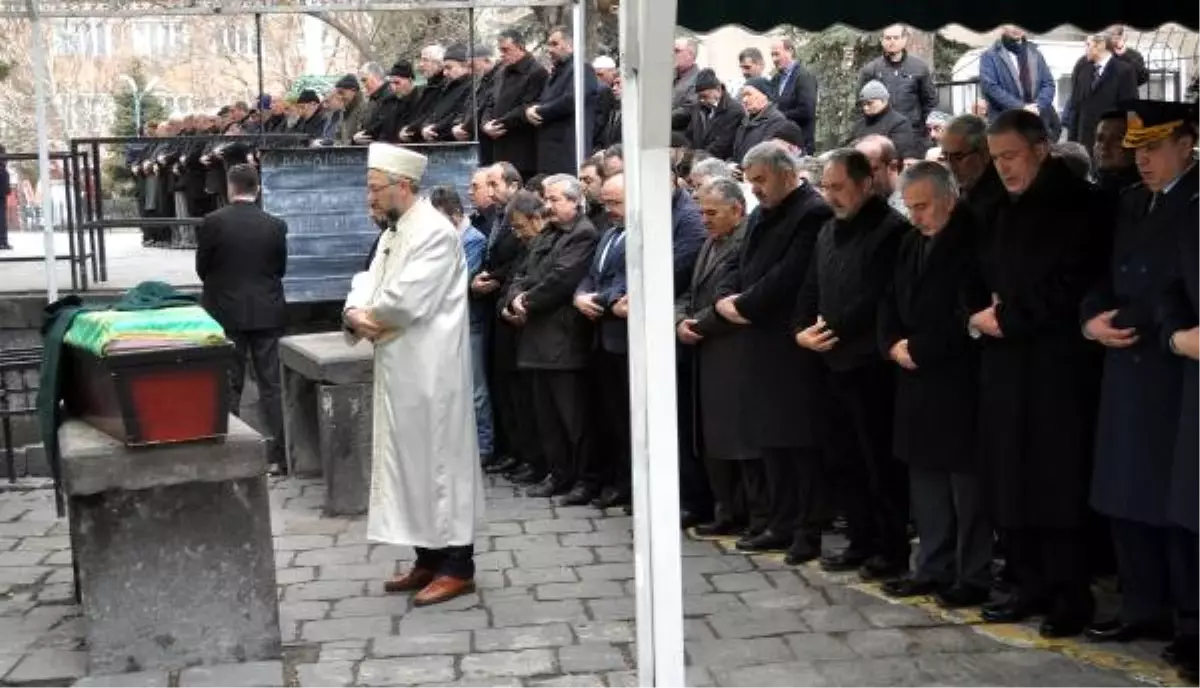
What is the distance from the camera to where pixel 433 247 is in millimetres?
6645

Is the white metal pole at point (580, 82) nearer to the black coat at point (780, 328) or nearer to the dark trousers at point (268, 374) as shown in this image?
the dark trousers at point (268, 374)

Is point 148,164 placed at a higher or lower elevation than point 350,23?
lower

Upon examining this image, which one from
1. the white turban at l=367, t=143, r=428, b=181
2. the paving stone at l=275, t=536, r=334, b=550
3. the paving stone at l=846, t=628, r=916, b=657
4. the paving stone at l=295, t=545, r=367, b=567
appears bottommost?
the paving stone at l=275, t=536, r=334, b=550

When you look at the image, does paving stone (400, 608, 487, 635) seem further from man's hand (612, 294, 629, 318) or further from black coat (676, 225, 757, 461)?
man's hand (612, 294, 629, 318)

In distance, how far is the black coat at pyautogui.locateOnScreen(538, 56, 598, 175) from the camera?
38.4 feet

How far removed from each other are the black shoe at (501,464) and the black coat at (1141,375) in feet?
16.2

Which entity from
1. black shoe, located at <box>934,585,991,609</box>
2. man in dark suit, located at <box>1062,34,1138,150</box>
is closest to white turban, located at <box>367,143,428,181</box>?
black shoe, located at <box>934,585,991,609</box>

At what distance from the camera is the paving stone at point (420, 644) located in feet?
19.8

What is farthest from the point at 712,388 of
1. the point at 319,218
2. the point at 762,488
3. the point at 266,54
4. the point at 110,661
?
the point at 266,54

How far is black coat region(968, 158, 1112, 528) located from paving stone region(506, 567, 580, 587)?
217 centimetres

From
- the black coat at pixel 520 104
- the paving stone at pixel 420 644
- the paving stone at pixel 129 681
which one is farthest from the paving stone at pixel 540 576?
the black coat at pixel 520 104

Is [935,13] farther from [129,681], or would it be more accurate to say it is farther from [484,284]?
[129,681]

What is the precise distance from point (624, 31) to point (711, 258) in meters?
3.14

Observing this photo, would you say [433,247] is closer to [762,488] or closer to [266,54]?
[762,488]
